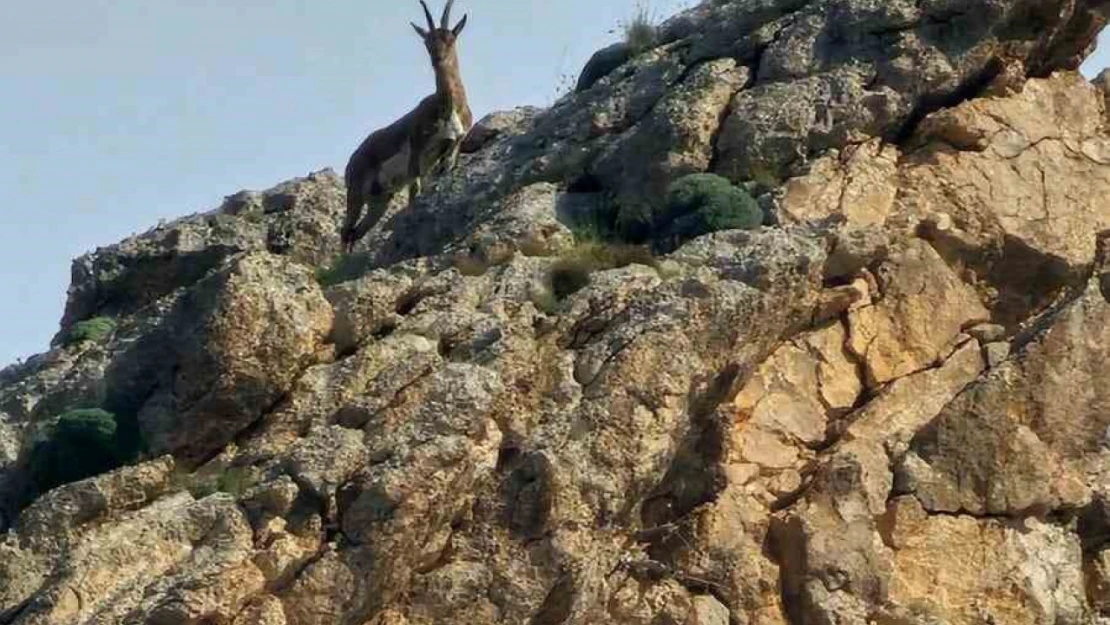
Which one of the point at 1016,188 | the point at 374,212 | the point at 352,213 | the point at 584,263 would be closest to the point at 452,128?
the point at 374,212

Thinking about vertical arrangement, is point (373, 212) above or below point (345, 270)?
above

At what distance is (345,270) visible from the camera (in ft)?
107

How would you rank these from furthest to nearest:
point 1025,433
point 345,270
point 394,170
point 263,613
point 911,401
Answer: point 394,170, point 345,270, point 911,401, point 1025,433, point 263,613

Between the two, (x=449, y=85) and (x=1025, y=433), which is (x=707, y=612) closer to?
(x=1025, y=433)

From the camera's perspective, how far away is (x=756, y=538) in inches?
997

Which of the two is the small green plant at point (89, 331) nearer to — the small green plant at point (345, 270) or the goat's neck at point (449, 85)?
the small green plant at point (345, 270)

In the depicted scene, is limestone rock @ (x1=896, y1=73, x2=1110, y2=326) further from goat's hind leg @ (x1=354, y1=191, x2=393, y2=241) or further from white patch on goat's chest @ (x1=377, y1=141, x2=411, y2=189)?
goat's hind leg @ (x1=354, y1=191, x2=393, y2=241)

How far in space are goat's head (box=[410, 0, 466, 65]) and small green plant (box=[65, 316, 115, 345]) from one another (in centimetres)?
624

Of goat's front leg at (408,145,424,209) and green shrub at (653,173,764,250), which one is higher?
goat's front leg at (408,145,424,209)

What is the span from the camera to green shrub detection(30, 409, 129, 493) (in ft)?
86.1

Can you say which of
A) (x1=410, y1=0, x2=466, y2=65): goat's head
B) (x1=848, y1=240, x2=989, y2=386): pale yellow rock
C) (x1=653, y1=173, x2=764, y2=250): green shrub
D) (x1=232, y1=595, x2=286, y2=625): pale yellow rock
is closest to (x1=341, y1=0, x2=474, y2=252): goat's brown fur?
(x1=410, y1=0, x2=466, y2=65): goat's head

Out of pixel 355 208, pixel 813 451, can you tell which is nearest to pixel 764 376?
pixel 813 451

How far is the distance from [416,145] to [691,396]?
453 inches

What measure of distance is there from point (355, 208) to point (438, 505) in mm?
13555
